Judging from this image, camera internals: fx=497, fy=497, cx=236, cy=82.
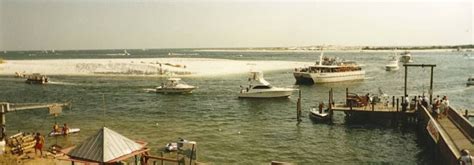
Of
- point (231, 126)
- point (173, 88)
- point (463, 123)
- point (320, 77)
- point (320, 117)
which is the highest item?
point (463, 123)

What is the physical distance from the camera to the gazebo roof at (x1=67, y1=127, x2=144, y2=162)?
1572 cm

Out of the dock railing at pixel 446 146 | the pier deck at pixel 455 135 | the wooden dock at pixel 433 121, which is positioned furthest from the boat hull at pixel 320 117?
the pier deck at pixel 455 135

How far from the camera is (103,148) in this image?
1583 centimetres

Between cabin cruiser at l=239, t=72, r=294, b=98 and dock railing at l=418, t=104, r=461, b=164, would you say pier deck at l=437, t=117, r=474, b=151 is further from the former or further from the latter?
cabin cruiser at l=239, t=72, r=294, b=98

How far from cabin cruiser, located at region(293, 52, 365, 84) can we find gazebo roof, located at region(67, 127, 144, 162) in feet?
198

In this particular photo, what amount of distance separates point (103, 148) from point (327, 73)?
208ft

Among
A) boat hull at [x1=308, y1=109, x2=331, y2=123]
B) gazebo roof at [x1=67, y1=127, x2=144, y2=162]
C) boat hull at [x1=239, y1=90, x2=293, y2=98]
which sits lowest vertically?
boat hull at [x1=308, y1=109, x2=331, y2=123]

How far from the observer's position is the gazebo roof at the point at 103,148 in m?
15.7

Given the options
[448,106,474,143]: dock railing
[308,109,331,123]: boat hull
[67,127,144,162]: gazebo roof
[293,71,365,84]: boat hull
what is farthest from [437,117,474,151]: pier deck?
[293,71,365,84]: boat hull

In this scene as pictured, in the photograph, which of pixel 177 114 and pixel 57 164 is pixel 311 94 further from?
pixel 57 164

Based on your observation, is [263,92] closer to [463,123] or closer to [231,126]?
[231,126]

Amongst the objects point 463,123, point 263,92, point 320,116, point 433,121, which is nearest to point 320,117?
point 320,116

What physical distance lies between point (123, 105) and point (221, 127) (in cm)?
1710

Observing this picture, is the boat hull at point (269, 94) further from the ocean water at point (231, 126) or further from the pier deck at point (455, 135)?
the pier deck at point (455, 135)
